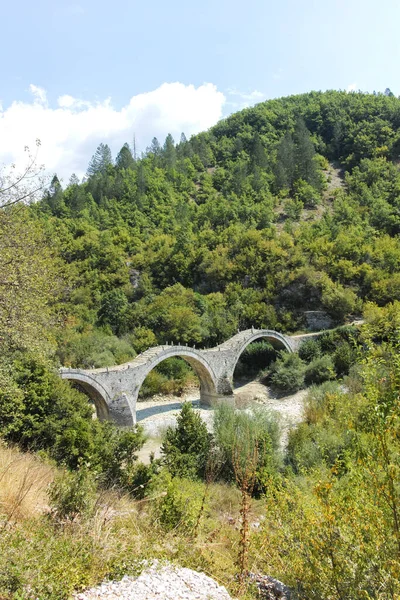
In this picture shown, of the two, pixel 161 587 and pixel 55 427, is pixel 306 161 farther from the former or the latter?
pixel 161 587

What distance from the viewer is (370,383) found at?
16.6ft

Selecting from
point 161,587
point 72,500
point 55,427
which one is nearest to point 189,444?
point 55,427

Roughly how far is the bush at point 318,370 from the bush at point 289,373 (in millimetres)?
585

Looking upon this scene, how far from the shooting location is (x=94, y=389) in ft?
80.6

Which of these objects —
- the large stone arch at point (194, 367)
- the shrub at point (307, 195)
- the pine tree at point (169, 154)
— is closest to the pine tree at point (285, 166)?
the shrub at point (307, 195)

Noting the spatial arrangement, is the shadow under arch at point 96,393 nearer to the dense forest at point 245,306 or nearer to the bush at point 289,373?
the dense forest at point 245,306

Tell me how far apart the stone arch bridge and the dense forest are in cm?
305

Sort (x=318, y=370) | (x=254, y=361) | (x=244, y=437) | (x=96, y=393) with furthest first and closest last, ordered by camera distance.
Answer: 1. (x=254, y=361)
2. (x=318, y=370)
3. (x=96, y=393)
4. (x=244, y=437)

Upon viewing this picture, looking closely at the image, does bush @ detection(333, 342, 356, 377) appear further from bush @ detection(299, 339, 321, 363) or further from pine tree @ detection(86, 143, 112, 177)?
pine tree @ detection(86, 143, 112, 177)

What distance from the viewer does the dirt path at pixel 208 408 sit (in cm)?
2744

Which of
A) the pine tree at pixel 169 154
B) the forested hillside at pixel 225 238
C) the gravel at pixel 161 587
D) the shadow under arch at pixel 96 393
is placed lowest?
the shadow under arch at pixel 96 393

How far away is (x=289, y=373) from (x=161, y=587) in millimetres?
30422

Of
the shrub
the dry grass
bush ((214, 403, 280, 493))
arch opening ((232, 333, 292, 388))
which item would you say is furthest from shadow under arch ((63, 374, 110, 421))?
the shrub

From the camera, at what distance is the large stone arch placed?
27453 mm
